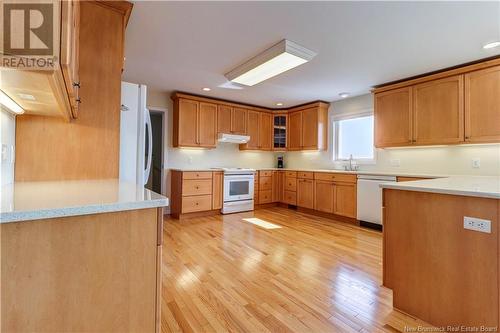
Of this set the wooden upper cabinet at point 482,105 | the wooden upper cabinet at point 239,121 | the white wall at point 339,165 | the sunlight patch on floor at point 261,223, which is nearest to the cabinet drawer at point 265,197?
the white wall at point 339,165

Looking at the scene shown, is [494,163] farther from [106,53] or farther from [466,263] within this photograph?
[106,53]

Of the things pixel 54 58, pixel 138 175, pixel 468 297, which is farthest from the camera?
pixel 138 175

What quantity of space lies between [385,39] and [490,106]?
1.59 m

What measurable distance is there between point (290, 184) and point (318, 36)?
11.1 feet

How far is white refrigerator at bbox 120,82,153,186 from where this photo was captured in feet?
6.84

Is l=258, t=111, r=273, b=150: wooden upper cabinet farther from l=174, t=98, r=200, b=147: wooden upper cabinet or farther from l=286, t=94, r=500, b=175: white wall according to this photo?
l=174, t=98, r=200, b=147: wooden upper cabinet

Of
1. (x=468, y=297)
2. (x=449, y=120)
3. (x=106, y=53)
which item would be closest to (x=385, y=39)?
(x=449, y=120)

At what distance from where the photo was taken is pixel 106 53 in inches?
73.5

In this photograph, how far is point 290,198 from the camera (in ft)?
17.4

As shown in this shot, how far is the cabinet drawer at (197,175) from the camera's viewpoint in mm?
4246

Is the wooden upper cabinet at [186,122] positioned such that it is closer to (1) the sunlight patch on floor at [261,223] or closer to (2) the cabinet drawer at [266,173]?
(2) the cabinet drawer at [266,173]

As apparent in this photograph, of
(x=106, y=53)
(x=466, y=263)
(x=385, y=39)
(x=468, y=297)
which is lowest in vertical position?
(x=468, y=297)

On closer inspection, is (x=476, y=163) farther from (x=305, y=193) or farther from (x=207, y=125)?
(x=207, y=125)

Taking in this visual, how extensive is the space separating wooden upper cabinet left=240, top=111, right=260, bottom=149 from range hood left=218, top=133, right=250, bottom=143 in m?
0.19
